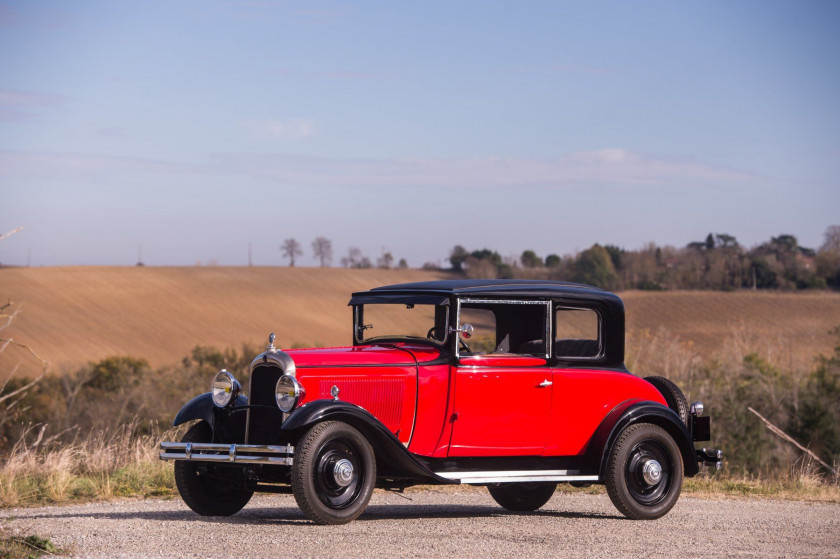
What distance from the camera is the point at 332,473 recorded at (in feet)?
28.3

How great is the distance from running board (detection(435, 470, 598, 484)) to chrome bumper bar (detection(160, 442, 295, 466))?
1500mm

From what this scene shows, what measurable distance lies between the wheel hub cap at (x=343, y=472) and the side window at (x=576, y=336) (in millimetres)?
2533

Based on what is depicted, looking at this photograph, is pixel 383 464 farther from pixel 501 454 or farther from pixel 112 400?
pixel 112 400

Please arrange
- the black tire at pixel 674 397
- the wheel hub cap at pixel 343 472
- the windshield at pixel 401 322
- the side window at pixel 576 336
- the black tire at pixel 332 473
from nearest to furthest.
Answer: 1. the black tire at pixel 332 473
2. the wheel hub cap at pixel 343 472
3. the windshield at pixel 401 322
4. the side window at pixel 576 336
5. the black tire at pixel 674 397

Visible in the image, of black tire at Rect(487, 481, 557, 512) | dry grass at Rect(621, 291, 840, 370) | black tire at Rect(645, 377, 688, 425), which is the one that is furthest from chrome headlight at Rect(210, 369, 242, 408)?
dry grass at Rect(621, 291, 840, 370)

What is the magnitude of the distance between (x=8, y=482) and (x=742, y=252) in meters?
82.2

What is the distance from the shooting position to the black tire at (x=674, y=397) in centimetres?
1077

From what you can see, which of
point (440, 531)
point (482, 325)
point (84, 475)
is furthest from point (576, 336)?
point (84, 475)

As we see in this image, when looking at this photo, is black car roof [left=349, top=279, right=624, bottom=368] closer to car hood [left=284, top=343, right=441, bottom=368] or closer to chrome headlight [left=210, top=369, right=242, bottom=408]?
car hood [left=284, top=343, right=441, bottom=368]

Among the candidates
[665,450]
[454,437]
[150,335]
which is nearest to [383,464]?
[454,437]

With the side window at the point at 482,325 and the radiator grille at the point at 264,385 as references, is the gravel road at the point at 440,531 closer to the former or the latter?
the radiator grille at the point at 264,385

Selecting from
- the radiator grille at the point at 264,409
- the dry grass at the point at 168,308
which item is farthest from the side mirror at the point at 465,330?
the dry grass at the point at 168,308

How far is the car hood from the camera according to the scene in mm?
9094

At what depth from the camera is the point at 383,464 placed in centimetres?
921
